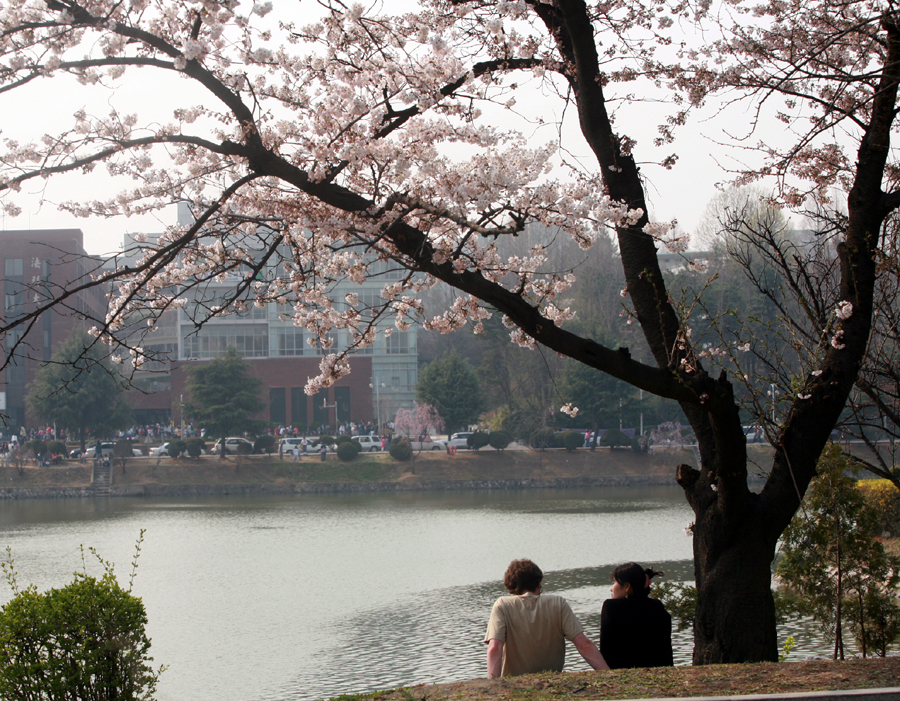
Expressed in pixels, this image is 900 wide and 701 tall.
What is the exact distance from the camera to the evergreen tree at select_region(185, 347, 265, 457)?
47781 mm

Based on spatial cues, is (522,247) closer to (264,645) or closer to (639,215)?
(264,645)

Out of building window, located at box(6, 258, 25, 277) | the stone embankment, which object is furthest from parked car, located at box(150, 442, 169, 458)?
building window, located at box(6, 258, 25, 277)

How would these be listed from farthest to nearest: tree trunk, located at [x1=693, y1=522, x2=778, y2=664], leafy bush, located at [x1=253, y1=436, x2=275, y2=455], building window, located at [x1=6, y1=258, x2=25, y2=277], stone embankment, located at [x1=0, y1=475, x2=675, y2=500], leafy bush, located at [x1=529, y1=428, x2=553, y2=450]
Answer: building window, located at [x1=6, y1=258, x2=25, y2=277] < leafy bush, located at [x1=253, y1=436, x2=275, y2=455] < leafy bush, located at [x1=529, y1=428, x2=553, y2=450] < stone embankment, located at [x1=0, y1=475, x2=675, y2=500] < tree trunk, located at [x1=693, y1=522, x2=778, y2=664]

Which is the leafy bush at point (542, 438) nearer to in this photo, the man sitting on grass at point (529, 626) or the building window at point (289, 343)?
the building window at point (289, 343)

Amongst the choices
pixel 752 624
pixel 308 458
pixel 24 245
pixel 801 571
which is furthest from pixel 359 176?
pixel 24 245

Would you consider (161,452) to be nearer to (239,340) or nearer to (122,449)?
(122,449)

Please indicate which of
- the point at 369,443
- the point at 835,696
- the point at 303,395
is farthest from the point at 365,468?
the point at 835,696

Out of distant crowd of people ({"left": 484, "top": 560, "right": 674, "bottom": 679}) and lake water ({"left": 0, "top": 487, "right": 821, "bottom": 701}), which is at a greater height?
distant crowd of people ({"left": 484, "top": 560, "right": 674, "bottom": 679})

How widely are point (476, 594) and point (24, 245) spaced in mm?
56700

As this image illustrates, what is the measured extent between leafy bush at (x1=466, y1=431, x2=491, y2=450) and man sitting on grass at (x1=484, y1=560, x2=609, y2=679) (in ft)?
140

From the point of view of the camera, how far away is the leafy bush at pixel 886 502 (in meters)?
14.7

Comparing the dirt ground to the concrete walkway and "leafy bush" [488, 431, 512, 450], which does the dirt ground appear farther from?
"leafy bush" [488, 431, 512, 450]

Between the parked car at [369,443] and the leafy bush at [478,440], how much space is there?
581cm

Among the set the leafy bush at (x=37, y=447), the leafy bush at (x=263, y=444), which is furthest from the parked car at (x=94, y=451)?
the leafy bush at (x=263, y=444)
